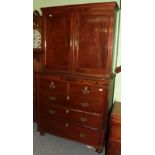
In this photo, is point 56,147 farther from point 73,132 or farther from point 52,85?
point 52,85

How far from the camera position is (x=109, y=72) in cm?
210

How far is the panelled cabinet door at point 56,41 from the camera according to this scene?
2.29 metres

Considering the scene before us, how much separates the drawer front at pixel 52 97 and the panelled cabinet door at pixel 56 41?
0.36m

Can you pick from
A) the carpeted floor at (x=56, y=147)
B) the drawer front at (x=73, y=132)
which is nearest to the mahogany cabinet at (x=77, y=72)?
the drawer front at (x=73, y=132)

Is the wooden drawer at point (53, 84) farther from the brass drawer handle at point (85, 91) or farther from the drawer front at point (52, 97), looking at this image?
the brass drawer handle at point (85, 91)

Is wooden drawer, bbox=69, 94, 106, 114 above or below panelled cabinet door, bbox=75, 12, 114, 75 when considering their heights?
below

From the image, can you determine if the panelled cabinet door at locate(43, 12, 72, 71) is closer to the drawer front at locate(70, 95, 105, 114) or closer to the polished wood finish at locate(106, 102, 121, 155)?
the drawer front at locate(70, 95, 105, 114)

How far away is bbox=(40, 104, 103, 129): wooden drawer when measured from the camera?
2.16m

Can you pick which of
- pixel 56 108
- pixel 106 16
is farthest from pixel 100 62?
pixel 56 108

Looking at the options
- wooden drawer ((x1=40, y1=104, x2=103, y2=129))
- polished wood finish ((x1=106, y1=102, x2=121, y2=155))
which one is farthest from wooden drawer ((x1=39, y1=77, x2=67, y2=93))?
polished wood finish ((x1=106, y1=102, x2=121, y2=155))

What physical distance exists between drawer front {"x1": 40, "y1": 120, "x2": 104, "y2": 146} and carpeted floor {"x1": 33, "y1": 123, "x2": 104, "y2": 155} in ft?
0.43

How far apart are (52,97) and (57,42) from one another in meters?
0.81

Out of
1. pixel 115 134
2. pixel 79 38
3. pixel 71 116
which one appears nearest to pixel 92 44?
pixel 79 38
